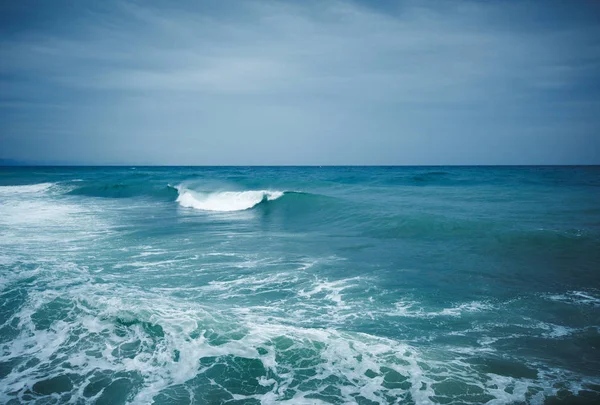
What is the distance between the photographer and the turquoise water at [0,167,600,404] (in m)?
4.25

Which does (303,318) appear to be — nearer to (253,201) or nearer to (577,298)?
(577,298)

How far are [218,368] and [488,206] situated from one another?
61.7ft

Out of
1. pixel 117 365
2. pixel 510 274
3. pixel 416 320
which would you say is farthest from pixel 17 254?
pixel 510 274

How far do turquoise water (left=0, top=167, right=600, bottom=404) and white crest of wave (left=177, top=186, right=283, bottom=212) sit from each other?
9700 mm

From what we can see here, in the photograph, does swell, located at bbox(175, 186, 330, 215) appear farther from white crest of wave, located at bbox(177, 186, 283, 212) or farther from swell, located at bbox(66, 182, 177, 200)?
swell, located at bbox(66, 182, 177, 200)

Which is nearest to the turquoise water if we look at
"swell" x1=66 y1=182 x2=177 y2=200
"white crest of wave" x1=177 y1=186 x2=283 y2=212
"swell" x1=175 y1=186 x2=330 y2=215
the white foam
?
the white foam

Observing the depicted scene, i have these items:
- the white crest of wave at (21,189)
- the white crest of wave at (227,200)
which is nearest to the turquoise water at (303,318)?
the white crest of wave at (227,200)

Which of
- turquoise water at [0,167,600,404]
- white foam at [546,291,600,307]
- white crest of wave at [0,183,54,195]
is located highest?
white crest of wave at [0,183,54,195]

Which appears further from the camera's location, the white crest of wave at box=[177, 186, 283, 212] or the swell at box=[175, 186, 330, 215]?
the white crest of wave at box=[177, 186, 283, 212]

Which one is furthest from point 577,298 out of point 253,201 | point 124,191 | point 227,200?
point 124,191

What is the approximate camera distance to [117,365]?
183 inches

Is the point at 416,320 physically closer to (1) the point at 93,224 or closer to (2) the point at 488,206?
(1) the point at 93,224

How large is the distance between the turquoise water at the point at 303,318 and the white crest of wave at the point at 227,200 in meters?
9.70

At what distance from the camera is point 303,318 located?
6109 mm
